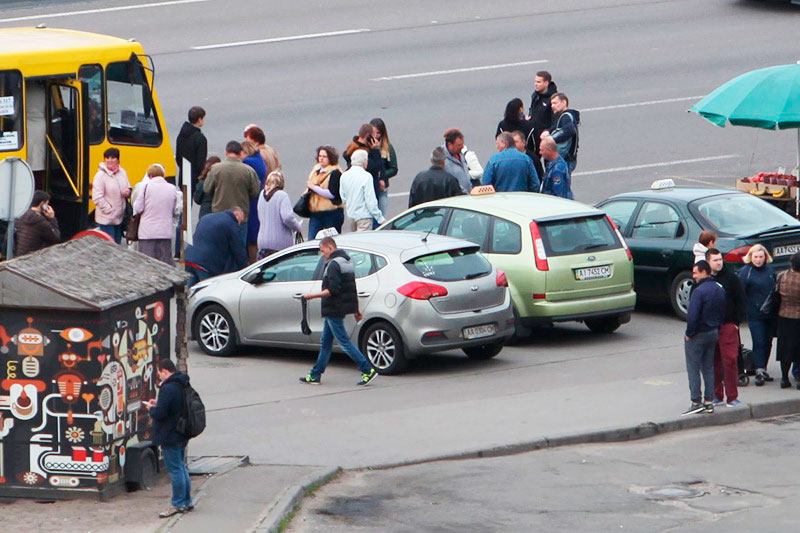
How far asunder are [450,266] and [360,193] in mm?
3560

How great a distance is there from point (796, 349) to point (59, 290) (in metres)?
7.62

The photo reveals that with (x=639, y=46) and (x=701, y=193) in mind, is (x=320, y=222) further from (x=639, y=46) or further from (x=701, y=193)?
(x=639, y=46)

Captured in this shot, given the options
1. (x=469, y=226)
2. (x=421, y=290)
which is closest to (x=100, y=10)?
(x=469, y=226)

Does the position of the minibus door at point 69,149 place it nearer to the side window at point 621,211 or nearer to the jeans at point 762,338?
the side window at point 621,211

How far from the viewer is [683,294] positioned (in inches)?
674

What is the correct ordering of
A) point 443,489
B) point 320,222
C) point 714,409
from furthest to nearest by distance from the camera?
point 320,222 → point 714,409 → point 443,489

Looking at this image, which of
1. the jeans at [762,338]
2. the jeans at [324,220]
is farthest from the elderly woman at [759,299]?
the jeans at [324,220]

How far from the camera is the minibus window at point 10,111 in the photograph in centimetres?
1852

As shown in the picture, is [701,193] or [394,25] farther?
[394,25]

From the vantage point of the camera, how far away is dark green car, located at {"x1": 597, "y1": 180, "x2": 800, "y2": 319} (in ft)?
54.7

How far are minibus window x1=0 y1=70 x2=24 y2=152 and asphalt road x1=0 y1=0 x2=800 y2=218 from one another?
4.99 meters

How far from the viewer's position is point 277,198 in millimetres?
17969

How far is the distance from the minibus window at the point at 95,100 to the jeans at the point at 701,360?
9.57 meters

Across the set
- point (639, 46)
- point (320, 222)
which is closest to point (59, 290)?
point (320, 222)
